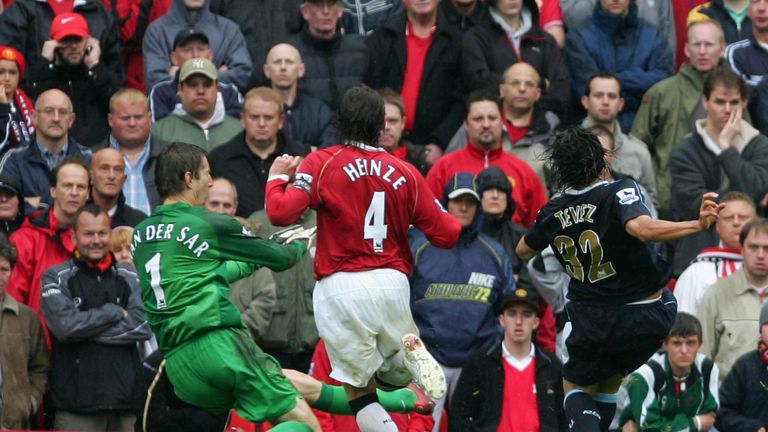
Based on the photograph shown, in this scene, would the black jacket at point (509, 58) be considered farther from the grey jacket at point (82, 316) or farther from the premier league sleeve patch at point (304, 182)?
the premier league sleeve patch at point (304, 182)

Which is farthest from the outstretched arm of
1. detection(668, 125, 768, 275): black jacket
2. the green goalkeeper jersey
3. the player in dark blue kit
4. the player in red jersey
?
detection(668, 125, 768, 275): black jacket

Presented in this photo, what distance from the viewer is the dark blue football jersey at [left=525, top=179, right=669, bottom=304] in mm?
9547

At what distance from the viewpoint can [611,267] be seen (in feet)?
31.9

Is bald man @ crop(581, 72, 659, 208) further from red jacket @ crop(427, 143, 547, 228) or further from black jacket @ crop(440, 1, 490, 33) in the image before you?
black jacket @ crop(440, 1, 490, 33)

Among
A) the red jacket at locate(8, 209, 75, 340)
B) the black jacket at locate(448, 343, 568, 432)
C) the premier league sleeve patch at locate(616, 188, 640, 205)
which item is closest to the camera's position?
the premier league sleeve patch at locate(616, 188, 640, 205)

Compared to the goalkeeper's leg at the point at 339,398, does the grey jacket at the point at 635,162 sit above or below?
above

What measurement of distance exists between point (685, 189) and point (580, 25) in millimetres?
2469

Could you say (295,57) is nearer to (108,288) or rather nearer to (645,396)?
(108,288)

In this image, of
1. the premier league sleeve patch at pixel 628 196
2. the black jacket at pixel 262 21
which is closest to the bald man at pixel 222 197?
the black jacket at pixel 262 21

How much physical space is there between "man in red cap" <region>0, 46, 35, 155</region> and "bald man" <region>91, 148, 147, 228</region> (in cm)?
100

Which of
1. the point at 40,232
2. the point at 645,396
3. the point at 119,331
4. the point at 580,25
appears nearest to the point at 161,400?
the point at 119,331

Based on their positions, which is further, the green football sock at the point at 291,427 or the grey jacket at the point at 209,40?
the grey jacket at the point at 209,40

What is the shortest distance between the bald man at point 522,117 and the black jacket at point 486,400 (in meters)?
2.57

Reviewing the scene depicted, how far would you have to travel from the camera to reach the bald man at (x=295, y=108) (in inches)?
567
